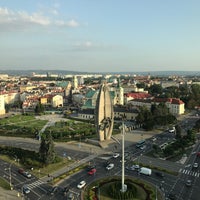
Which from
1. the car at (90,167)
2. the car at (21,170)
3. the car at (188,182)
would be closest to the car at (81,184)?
the car at (90,167)

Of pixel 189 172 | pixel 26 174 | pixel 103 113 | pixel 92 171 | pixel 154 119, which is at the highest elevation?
pixel 103 113

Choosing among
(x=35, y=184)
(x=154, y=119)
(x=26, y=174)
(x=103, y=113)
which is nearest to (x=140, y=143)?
(x=103, y=113)

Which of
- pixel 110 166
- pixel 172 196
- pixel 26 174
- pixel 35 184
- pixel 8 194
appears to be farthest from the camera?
pixel 110 166

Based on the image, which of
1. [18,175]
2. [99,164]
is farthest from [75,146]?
[18,175]

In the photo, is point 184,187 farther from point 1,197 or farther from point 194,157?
point 1,197

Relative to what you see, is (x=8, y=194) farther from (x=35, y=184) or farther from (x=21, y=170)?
(x=21, y=170)

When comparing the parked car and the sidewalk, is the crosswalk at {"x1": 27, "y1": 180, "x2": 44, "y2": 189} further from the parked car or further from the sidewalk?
the parked car

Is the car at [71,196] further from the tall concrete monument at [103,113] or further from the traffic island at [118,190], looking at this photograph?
the tall concrete monument at [103,113]

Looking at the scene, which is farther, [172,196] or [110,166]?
[110,166]
